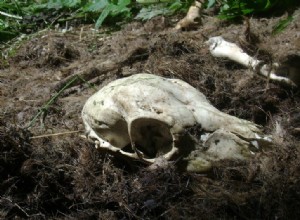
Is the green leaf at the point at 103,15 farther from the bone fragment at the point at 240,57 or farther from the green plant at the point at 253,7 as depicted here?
the bone fragment at the point at 240,57

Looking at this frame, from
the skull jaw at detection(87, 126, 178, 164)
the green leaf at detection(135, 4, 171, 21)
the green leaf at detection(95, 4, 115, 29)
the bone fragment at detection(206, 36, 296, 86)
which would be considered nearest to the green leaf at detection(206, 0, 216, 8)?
the green leaf at detection(135, 4, 171, 21)

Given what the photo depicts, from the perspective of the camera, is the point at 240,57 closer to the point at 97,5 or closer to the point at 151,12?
the point at 151,12

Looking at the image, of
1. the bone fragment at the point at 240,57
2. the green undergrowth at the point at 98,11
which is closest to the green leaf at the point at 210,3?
the green undergrowth at the point at 98,11

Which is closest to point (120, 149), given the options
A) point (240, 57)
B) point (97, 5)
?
point (240, 57)

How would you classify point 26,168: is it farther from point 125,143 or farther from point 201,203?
point 201,203

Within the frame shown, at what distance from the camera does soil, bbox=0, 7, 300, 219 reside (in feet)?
8.15

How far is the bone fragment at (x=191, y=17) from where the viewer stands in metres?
4.21

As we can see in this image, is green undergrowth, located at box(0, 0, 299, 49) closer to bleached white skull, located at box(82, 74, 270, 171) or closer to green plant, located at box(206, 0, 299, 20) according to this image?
green plant, located at box(206, 0, 299, 20)

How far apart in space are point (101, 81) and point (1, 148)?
1.12 m

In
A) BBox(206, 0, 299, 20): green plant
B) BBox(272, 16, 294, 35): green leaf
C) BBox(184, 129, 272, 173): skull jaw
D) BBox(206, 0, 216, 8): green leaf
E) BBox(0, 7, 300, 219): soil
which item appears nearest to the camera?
BBox(0, 7, 300, 219): soil

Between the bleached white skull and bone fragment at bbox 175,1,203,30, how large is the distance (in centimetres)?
153

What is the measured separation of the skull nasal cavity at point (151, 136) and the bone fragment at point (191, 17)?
68.1 inches

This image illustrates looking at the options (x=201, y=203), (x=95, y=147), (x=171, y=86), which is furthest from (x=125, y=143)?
(x=201, y=203)

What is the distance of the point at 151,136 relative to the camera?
2.71 meters
